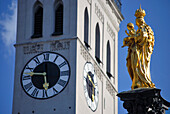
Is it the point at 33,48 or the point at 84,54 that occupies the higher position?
the point at 33,48

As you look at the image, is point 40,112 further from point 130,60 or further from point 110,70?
point 130,60

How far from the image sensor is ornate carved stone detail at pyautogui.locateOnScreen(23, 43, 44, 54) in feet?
102

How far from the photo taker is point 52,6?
104 feet

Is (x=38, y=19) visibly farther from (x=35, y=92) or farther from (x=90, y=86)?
(x=90, y=86)

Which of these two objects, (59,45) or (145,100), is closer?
(145,100)

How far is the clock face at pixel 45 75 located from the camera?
1186 inches

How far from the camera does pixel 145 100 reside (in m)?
15.4

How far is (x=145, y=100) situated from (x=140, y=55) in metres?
1.37

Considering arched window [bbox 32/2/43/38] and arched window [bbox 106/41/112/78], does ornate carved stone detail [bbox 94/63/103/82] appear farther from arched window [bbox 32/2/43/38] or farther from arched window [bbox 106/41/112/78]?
arched window [bbox 32/2/43/38]

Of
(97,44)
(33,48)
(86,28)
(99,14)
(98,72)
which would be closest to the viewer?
(33,48)

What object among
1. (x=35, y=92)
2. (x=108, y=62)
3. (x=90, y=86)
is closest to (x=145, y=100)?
(x=35, y=92)

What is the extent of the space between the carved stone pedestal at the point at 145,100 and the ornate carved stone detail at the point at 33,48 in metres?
15.8

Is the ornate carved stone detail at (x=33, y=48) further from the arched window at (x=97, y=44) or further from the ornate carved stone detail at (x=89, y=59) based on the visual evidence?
the arched window at (x=97, y=44)

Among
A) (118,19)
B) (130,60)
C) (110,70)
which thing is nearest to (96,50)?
(110,70)
